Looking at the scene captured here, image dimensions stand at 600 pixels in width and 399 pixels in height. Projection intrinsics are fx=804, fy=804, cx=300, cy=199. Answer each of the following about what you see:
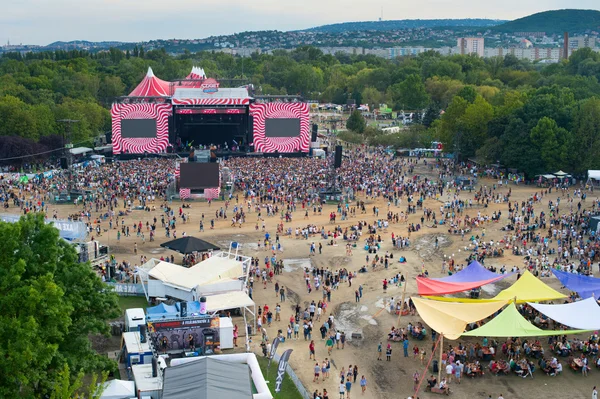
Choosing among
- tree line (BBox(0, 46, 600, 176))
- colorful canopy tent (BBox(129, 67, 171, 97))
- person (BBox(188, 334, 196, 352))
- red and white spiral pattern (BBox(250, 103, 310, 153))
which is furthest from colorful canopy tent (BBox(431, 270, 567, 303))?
colorful canopy tent (BBox(129, 67, 171, 97))

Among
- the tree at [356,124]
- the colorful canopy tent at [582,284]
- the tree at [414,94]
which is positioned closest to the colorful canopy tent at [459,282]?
the colorful canopy tent at [582,284]

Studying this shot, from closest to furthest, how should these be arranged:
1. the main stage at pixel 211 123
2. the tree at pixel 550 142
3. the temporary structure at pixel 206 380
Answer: the temporary structure at pixel 206 380 → the tree at pixel 550 142 → the main stage at pixel 211 123

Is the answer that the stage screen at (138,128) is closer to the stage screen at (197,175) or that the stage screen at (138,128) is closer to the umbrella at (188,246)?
the stage screen at (197,175)

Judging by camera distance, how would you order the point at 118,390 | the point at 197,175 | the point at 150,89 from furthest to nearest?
1. the point at 150,89
2. the point at 197,175
3. the point at 118,390

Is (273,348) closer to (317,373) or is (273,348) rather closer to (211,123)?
(317,373)

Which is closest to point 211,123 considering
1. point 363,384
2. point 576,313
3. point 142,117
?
point 142,117

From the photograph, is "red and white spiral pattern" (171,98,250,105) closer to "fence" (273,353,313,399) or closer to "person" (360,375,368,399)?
"fence" (273,353,313,399)
